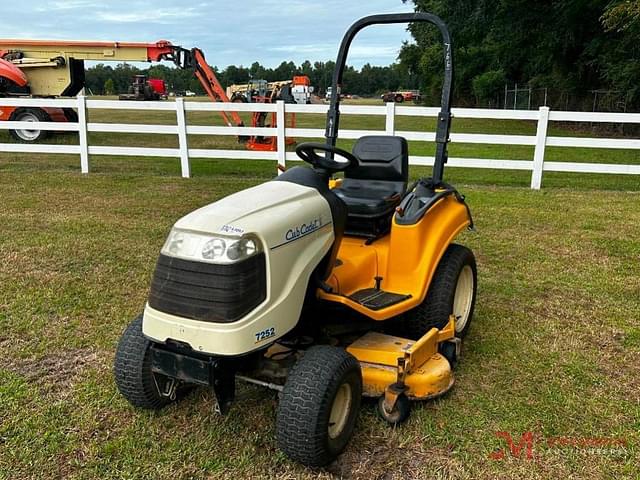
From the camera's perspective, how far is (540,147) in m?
8.95

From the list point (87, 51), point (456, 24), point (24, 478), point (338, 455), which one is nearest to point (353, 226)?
point (338, 455)

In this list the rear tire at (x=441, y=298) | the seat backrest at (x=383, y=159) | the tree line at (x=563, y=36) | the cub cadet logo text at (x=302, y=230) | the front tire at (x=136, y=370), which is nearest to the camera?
the cub cadet logo text at (x=302, y=230)

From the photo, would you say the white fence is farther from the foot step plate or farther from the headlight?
the headlight

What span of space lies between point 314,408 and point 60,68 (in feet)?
48.6

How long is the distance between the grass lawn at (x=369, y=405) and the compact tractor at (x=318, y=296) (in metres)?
0.18

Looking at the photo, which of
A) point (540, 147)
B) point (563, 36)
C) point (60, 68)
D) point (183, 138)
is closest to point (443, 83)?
point (540, 147)

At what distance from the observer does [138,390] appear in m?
2.86

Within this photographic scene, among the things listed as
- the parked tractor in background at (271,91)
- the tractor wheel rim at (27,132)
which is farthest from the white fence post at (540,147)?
the tractor wheel rim at (27,132)

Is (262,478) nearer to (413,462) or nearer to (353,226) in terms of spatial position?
(413,462)

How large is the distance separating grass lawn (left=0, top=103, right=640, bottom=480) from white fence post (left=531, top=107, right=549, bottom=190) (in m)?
2.05

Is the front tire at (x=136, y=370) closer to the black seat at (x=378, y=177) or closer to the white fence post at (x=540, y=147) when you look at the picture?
the black seat at (x=378, y=177)

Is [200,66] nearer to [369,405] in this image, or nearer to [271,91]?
[271,91]

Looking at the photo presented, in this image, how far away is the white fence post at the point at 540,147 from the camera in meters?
8.79

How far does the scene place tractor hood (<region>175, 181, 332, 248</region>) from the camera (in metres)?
2.49
